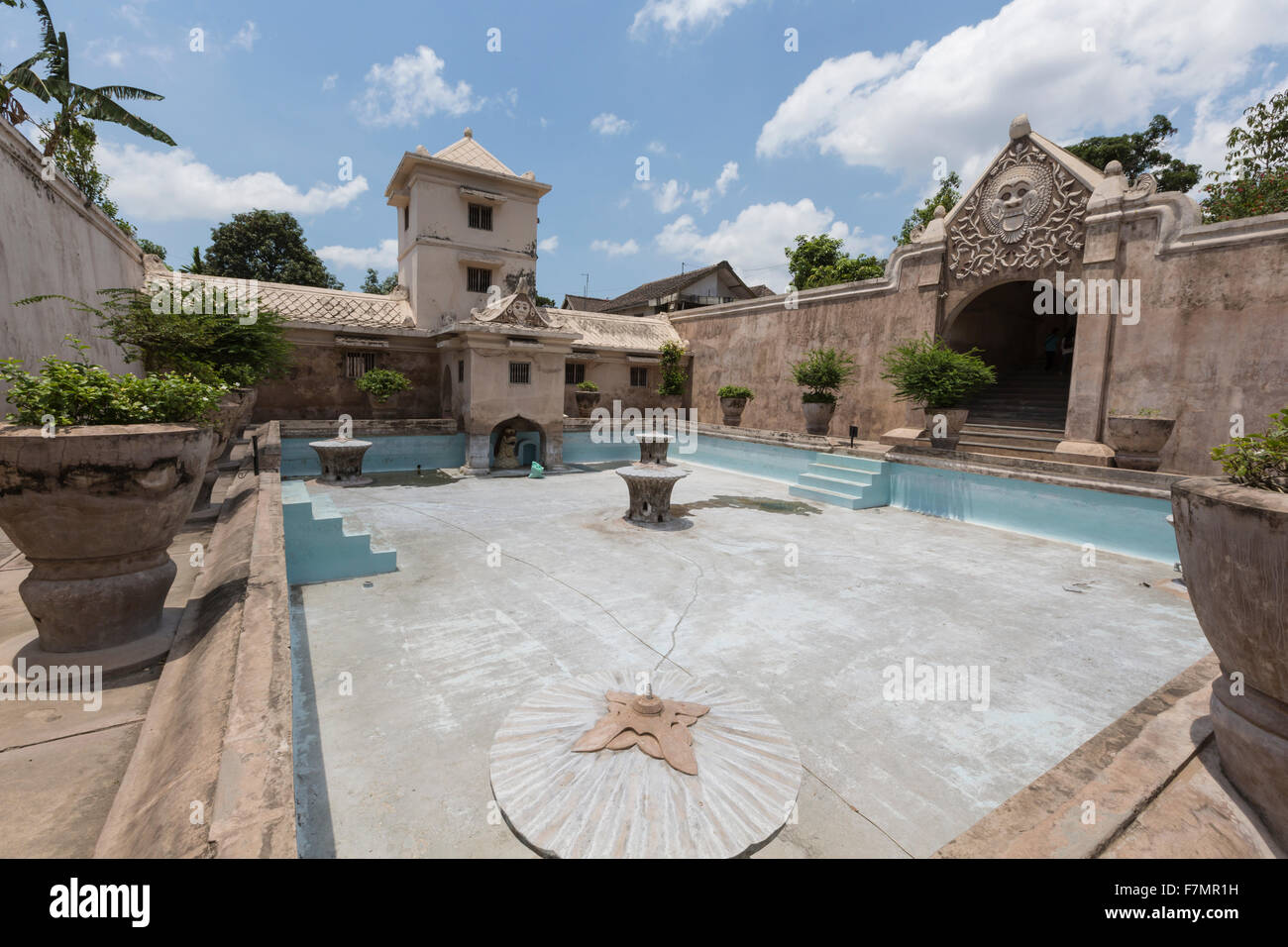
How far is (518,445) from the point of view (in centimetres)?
1412

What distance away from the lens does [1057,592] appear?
19.5 ft

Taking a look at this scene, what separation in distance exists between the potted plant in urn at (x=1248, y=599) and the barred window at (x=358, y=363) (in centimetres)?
1595

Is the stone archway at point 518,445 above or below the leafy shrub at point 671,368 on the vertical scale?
below

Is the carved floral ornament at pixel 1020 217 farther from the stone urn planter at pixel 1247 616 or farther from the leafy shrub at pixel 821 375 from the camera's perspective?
the stone urn planter at pixel 1247 616

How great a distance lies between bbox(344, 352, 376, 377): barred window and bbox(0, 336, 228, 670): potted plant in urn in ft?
41.9

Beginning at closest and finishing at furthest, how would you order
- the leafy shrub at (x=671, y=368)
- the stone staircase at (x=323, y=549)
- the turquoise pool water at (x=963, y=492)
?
the stone staircase at (x=323, y=549), the turquoise pool water at (x=963, y=492), the leafy shrub at (x=671, y=368)

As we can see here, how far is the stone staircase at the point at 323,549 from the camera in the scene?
5.32 meters

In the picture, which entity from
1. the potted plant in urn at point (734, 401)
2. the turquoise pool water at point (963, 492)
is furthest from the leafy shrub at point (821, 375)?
the potted plant in urn at point (734, 401)

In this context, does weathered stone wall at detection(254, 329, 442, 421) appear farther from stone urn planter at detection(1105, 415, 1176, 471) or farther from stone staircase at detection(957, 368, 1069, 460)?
stone urn planter at detection(1105, 415, 1176, 471)

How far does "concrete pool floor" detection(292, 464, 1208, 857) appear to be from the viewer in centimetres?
272
